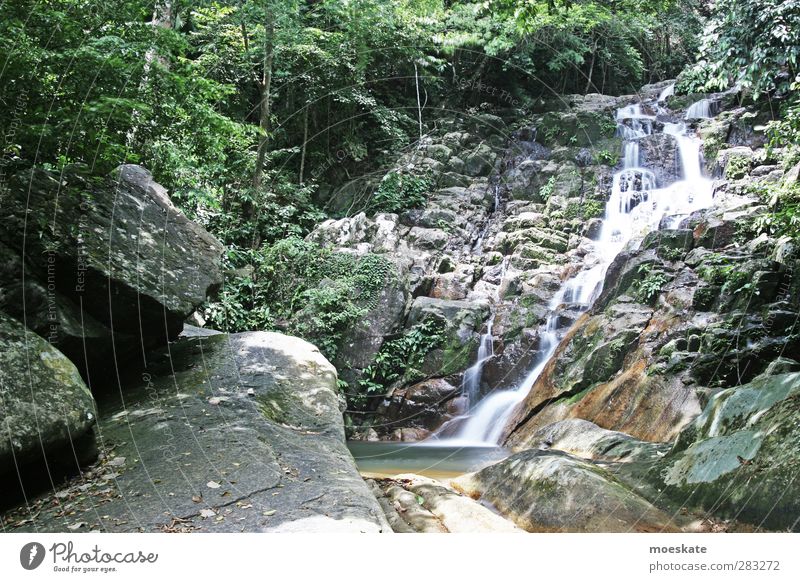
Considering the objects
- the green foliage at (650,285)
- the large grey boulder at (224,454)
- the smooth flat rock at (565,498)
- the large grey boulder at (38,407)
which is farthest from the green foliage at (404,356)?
the large grey boulder at (38,407)

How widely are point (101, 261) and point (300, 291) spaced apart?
→ 16.3 ft

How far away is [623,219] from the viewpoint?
39.8ft

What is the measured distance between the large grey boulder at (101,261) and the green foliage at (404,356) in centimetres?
507

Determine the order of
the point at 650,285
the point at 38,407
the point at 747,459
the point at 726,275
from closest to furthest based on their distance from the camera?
the point at 38,407
the point at 747,459
the point at 726,275
the point at 650,285

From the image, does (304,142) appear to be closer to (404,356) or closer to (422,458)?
(404,356)

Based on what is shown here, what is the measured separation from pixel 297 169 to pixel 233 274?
474cm

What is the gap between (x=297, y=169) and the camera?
12.5m

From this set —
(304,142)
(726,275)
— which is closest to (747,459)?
(726,275)

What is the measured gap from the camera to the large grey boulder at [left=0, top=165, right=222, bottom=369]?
12.3 ft

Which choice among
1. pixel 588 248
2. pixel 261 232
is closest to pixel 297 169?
pixel 261 232

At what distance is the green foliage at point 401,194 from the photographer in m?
10.2

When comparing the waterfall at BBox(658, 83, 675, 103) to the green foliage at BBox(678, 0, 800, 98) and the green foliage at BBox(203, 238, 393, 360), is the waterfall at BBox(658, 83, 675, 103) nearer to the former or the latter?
the green foliage at BBox(678, 0, 800, 98)

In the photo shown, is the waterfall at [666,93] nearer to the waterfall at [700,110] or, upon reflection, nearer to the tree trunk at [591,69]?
the waterfall at [700,110]

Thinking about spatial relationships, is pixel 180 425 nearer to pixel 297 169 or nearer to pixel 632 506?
pixel 632 506
